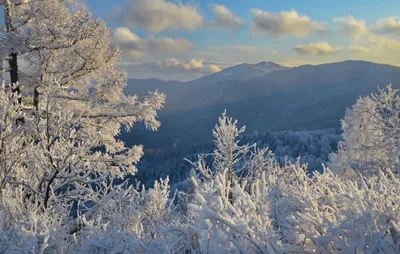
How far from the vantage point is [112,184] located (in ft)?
25.3

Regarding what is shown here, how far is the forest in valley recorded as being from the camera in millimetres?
2406

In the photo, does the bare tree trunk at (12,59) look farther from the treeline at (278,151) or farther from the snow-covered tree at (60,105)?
the treeline at (278,151)

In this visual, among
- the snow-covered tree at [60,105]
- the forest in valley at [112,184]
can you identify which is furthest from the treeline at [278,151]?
the forest in valley at [112,184]

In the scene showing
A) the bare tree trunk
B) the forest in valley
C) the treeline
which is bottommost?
the treeline

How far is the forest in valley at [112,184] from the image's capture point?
2406 mm

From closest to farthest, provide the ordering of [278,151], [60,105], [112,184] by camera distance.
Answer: [112,184]
[60,105]
[278,151]

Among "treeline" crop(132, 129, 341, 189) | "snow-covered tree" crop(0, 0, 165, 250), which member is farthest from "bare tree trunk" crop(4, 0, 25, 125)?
"treeline" crop(132, 129, 341, 189)

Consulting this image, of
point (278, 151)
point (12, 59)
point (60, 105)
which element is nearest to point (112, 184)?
point (60, 105)

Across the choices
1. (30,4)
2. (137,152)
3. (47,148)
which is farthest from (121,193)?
(30,4)

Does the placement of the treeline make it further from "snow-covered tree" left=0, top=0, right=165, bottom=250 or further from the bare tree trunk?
the bare tree trunk

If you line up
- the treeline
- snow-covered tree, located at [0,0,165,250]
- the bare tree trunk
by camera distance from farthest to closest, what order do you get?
the treeline
the bare tree trunk
snow-covered tree, located at [0,0,165,250]

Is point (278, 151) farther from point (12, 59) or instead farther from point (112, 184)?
point (112, 184)

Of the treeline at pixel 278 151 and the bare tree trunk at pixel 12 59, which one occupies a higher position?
the bare tree trunk at pixel 12 59

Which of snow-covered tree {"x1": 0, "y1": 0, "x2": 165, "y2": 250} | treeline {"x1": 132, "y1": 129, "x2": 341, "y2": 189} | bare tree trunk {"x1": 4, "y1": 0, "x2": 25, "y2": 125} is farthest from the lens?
treeline {"x1": 132, "y1": 129, "x2": 341, "y2": 189}
